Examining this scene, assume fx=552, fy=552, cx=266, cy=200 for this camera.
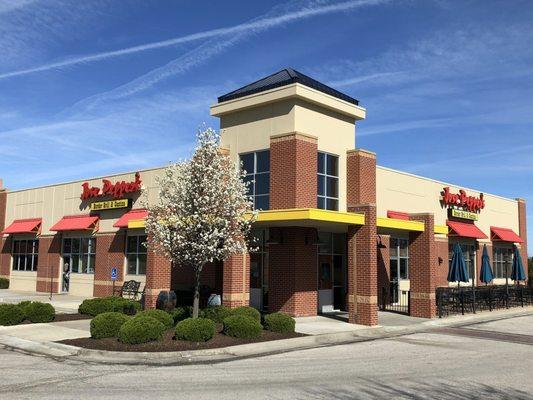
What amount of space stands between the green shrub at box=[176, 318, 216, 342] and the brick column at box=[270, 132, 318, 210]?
742 centimetres

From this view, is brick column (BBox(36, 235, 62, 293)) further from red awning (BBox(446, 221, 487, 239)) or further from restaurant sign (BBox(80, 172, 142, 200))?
red awning (BBox(446, 221, 487, 239))

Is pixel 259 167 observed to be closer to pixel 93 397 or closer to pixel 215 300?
pixel 215 300

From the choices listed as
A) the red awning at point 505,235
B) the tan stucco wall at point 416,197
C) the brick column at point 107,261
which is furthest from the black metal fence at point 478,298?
the brick column at point 107,261

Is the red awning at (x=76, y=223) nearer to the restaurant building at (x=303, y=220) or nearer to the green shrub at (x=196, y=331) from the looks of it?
the restaurant building at (x=303, y=220)

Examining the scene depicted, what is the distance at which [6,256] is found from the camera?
38.7 metres

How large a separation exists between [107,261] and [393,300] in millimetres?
15503

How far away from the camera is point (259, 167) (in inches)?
895

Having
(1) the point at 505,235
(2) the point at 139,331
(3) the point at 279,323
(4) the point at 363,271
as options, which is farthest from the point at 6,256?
(1) the point at 505,235

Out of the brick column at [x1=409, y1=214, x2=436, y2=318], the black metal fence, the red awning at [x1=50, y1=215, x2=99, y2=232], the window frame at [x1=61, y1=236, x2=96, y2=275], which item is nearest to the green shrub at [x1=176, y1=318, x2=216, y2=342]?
the brick column at [x1=409, y1=214, x2=436, y2=318]

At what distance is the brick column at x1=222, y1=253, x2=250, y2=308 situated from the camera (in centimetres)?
2148

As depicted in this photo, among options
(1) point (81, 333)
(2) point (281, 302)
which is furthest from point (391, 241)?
(1) point (81, 333)

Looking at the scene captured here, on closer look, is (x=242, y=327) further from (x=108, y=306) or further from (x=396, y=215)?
(x=396, y=215)

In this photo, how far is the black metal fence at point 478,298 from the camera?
24.1 metres

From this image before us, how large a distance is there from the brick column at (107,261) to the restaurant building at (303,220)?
6 centimetres
